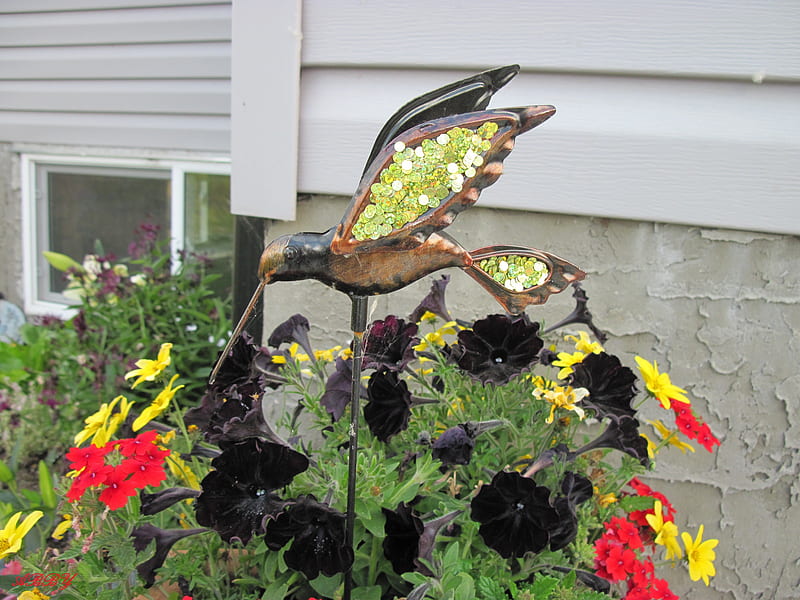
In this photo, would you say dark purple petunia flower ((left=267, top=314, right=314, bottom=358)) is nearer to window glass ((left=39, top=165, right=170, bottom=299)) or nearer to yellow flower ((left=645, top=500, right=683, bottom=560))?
yellow flower ((left=645, top=500, right=683, bottom=560))

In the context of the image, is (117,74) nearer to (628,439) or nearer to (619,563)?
(628,439)

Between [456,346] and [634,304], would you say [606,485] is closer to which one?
[456,346]

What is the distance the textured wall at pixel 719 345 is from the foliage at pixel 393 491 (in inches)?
13.4

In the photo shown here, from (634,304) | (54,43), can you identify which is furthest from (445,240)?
(54,43)

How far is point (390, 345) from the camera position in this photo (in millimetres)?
1038

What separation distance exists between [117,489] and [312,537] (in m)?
0.30

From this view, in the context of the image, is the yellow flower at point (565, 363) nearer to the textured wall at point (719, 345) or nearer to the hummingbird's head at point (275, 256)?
the textured wall at point (719, 345)

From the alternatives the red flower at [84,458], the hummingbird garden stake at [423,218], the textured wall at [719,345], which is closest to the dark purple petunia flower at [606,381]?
the hummingbird garden stake at [423,218]

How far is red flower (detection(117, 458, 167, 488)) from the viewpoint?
849 mm

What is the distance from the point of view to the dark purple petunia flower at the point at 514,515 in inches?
33.0

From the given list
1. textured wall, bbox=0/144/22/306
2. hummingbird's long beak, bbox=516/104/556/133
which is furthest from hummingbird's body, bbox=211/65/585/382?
textured wall, bbox=0/144/22/306

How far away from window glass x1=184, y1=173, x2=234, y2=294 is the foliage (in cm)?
157

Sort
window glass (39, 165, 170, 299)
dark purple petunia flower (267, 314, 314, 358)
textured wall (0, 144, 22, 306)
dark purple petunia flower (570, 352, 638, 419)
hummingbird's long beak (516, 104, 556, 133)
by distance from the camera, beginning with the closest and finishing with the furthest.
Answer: hummingbird's long beak (516, 104, 556, 133) < dark purple petunia flower (570, 352, 638, 419) < dark purple petunia flower (267, 314, 314, 358) < window glass (39, 165, 170, 299) < textured wall (0, 144, 22, 306)

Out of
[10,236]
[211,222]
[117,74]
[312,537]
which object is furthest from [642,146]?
[10,236]
